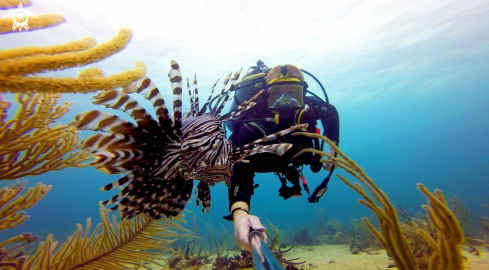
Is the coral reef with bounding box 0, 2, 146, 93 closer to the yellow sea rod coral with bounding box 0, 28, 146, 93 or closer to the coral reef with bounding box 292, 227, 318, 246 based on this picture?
the yellow sea rod coral with bounding box 0, 28, 146, 93

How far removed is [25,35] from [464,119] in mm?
117277

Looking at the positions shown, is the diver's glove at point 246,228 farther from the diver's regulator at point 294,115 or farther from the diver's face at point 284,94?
the diver's face at point 284,94

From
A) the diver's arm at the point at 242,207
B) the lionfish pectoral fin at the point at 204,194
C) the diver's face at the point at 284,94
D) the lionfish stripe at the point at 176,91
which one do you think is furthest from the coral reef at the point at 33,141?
the diver's face at the point at 284,94

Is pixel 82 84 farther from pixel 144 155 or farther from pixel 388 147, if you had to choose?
pixel 388 147

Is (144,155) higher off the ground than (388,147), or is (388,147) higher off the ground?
(388,147)

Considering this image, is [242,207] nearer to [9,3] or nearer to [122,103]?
[122,103]

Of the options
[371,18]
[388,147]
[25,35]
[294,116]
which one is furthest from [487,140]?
[25,35]

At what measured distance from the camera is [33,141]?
236 cm

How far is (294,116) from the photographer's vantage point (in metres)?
3.68

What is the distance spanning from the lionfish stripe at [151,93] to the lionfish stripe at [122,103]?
8 cm

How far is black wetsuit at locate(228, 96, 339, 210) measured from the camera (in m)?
2.64

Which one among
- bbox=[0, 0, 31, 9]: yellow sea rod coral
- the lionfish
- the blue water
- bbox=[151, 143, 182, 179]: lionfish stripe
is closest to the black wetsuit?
the lionfish

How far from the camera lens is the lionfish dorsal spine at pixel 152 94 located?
1.59m

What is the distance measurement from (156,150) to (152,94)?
18.7 inches
